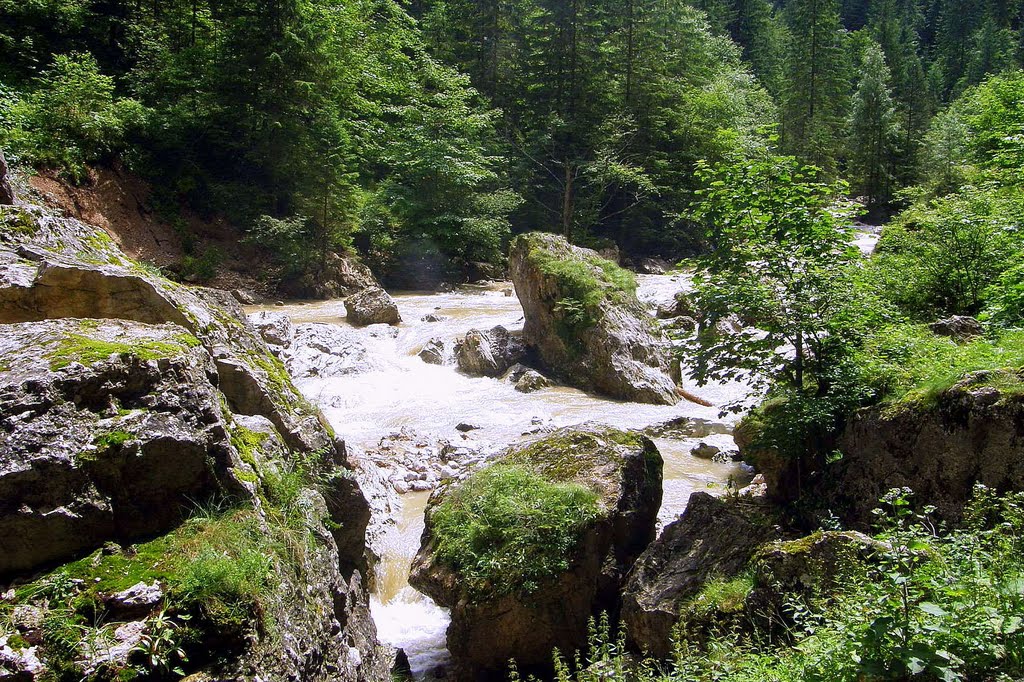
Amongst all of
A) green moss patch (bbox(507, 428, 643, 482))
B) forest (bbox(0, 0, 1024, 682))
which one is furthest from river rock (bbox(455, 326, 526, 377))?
green moss patch (bbox(507, 428, 643, 482))

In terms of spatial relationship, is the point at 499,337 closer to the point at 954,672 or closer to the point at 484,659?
the point at 484,659

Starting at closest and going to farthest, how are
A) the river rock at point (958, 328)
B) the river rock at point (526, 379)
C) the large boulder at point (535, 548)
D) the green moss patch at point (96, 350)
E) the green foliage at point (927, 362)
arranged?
the green moss patch at point (96, 350), the green foliage at point (927, 362), the large boulder at point (535, 548), the river rock at point (958, 328), the river rock at point (526, 379)

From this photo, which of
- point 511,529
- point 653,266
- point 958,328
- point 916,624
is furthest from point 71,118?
point 916,624

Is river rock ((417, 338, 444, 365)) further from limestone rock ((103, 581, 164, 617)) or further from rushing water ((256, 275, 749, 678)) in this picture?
limestone rock ((103, 581, 164, 617))

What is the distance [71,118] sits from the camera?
65.0ft

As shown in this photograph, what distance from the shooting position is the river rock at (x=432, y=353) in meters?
15.2

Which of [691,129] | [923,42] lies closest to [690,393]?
[691,129]

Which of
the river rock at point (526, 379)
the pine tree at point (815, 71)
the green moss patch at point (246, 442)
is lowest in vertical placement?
the river rock at point (526, 379)

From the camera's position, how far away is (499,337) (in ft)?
50.8

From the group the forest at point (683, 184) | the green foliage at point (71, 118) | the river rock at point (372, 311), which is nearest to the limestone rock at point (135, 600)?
the forest at point (683, 184)

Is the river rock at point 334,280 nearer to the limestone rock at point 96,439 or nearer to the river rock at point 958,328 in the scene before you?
the river rock at point 958,328

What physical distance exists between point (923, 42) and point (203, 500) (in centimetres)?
9183

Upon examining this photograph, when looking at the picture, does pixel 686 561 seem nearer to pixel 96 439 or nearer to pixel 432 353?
pixel 96 439

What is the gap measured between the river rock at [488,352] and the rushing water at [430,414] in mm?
358
